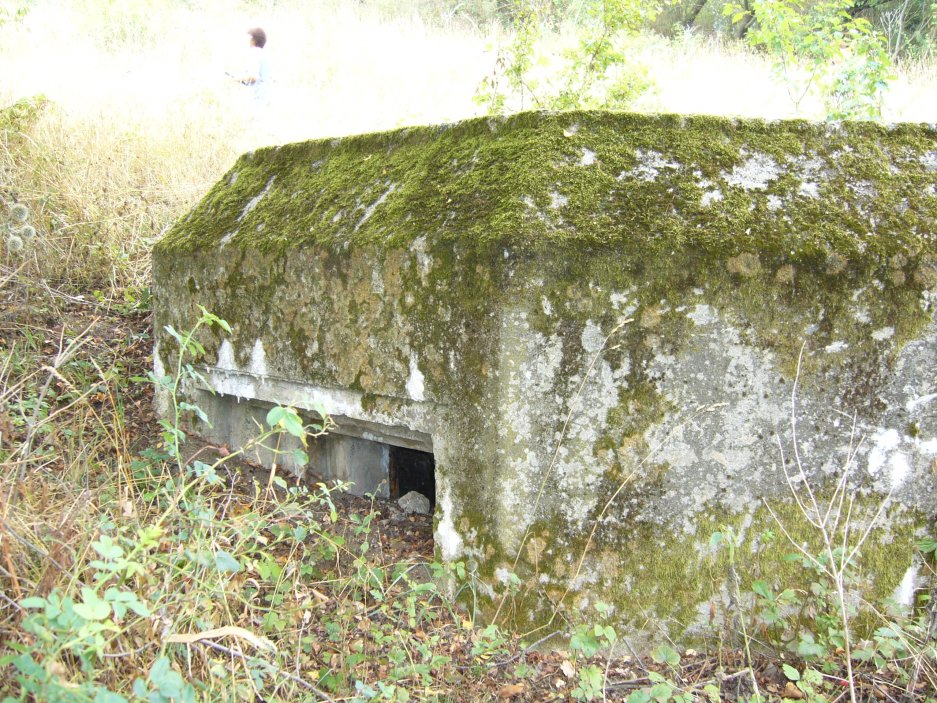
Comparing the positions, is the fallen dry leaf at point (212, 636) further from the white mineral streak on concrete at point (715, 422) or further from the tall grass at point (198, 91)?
the tall grass at point (198, 91)

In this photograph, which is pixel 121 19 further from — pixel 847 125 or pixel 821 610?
pixel 821 610

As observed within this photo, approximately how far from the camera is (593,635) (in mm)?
2084

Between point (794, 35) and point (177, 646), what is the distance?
18.4 feet

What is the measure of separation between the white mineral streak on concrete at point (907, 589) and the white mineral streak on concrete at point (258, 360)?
2.26 meters

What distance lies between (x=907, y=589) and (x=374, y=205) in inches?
82.7

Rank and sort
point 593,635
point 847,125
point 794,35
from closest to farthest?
point 593,635 < point 847,125 < point 794,35

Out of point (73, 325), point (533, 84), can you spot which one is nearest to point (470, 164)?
point (73, 325)

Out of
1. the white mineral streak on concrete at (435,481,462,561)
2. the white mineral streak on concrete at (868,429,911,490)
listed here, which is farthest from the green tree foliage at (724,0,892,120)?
the white mineral streak on concrete at (435,481,462,561)

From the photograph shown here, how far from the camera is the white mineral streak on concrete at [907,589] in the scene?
2.27 m

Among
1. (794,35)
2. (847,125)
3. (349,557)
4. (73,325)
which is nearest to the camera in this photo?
(847,125)

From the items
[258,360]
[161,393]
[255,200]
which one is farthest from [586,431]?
[161,393]

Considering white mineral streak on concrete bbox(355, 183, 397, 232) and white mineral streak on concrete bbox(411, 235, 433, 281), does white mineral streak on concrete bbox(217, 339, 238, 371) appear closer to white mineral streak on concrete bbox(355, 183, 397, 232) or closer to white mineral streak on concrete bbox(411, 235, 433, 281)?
white mineral streak on concrete bbox(355, 183, 397, 232)

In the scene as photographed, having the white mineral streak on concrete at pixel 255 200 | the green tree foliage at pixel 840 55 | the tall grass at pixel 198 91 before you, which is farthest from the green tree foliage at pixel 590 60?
the white mineral streak on concrete at pixel 255 200

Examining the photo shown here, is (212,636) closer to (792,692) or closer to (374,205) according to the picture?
(374,205)
